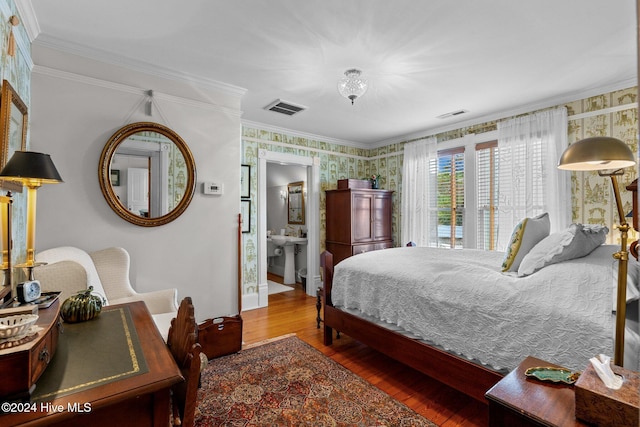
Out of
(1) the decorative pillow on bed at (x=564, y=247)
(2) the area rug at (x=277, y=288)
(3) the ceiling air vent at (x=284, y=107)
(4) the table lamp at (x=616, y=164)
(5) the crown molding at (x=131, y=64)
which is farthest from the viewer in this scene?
(2) the area rug at (x=277, y=288)

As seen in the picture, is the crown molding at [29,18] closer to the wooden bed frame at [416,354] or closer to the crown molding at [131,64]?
the crown molding at [131,64]

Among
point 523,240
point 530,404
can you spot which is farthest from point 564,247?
point 530,404

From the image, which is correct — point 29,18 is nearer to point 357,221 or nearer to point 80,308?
point 80,308

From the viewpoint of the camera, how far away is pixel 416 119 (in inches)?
161

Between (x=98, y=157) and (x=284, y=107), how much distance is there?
198cm

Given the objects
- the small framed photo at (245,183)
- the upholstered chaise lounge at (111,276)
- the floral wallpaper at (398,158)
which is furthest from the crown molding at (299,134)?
the upholstered chaise lounge at (111,276)

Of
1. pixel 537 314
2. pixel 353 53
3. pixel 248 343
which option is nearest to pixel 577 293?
pixel 537 314

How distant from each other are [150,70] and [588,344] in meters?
3.55

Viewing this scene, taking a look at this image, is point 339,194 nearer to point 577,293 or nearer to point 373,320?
point 373,320

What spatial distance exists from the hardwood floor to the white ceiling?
2588 millimetres

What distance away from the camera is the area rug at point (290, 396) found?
1896 millimetres

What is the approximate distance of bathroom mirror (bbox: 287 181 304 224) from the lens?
586 centimetres

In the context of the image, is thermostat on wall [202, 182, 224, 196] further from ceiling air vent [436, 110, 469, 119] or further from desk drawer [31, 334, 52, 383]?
ceiling air vent [436, 110, 469, 119]

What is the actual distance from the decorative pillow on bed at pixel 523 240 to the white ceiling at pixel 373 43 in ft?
4.45
